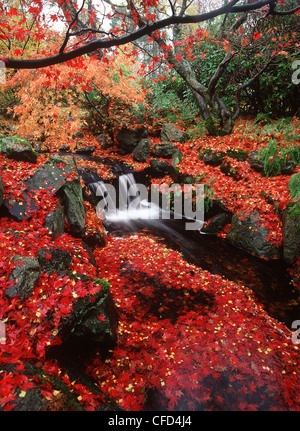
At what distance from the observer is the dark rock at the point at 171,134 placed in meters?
11.9

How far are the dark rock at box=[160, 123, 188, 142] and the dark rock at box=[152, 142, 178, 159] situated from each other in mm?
799

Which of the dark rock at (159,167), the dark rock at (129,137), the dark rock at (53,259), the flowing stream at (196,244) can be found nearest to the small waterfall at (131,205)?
the flowing stream at (196,244)

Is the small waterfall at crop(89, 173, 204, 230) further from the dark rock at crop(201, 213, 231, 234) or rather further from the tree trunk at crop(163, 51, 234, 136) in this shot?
the tree trunk at crop(163, 51, 234, 136)

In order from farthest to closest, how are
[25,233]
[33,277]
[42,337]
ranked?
[25,233] → [33,277] → [42,337]

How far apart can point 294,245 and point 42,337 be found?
6.20 meters

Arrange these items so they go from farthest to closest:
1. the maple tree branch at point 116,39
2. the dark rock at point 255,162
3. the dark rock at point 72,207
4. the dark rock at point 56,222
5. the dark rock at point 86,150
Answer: the dark rock at point 86,150 < the dark rock at point 255,162 < the dark rock at point 72,207 < the dark rock at point 56,222 < the maple tree branch at point 116,39

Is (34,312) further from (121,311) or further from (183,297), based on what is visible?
(183,297)

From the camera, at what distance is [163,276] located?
19.0 feet

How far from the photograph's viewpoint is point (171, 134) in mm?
12141

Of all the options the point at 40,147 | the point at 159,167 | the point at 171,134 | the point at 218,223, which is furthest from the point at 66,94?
the point at 218,223

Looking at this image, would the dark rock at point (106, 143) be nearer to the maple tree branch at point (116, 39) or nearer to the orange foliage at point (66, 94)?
the orange foliage at point (66, 94)

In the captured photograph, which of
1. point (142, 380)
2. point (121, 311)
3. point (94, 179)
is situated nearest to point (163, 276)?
point (121, 311)

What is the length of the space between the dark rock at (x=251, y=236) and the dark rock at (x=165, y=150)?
5211mm

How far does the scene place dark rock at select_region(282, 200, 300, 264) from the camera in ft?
19.4
